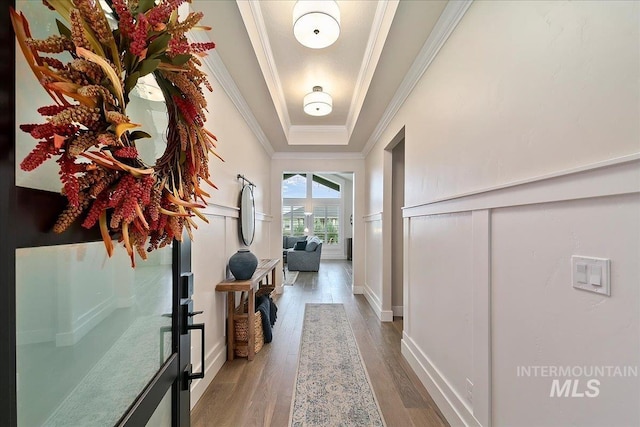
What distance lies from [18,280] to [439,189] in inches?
81.1

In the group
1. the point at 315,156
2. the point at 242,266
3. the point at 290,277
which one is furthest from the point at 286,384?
the point at 290,277

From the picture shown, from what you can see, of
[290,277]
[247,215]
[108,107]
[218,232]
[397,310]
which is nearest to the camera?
[108,107]

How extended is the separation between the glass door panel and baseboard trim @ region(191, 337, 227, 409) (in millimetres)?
1291

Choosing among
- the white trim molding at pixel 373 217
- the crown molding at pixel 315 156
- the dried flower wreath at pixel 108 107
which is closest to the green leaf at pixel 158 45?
the dried flower wreath at pixel 108 107

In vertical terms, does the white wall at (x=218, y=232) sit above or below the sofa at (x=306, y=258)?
above

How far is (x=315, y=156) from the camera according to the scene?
5.12 meters

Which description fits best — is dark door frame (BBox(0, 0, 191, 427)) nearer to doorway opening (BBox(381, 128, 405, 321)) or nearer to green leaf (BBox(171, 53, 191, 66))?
green leaf (BBox(171, 53, 191, 66))

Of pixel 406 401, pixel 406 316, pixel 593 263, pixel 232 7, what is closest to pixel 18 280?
pixel 593 263

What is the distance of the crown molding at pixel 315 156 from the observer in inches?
201

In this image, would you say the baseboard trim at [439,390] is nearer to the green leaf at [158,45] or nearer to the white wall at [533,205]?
the white wall at [533,205]

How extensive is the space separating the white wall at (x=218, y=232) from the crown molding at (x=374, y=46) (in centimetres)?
135

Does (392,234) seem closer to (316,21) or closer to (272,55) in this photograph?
(272,55)

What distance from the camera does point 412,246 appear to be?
102 inches

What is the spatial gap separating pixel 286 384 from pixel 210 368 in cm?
63
